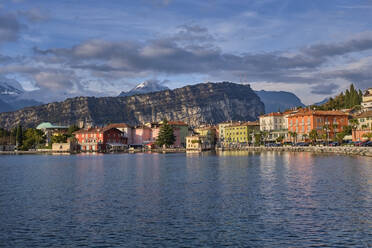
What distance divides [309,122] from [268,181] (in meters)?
108

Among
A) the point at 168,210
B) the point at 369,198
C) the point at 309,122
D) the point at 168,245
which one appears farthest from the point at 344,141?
the point at 168,245

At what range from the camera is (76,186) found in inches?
2063

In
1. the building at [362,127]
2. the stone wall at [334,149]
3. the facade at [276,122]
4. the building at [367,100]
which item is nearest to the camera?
the stone wall at [334,149]

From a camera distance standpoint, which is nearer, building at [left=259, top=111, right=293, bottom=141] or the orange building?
the orange building

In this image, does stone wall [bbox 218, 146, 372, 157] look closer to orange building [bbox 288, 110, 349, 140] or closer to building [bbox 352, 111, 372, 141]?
building [bbox 352, 111, 372, 141]

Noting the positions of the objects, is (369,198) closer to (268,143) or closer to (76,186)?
(76,186)

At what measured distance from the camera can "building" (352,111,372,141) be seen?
13012 cm

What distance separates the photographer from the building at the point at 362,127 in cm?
13012

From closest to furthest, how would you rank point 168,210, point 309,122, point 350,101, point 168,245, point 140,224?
point 168,245, point 140,224, point 168,210, point 309,122, point 350,101

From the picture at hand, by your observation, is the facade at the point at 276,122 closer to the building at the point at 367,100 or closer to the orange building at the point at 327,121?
the orange building at the point at 327,121

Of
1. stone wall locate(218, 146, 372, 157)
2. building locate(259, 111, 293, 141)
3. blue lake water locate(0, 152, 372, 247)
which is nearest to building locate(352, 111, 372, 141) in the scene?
stone wall locate(218, 146, 372, 157)

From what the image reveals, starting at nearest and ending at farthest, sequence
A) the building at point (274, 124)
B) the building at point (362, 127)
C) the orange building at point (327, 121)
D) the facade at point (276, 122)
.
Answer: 1. the building at point (362, 127)
2. the orange building at point (327, 121)
3. the building at point (274, 124)
4. the facade at point (276, 122)

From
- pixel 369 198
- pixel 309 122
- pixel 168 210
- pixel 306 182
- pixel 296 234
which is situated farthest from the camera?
pixel 309 122

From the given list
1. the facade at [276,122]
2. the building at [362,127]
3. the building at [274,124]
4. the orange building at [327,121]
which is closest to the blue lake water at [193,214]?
the building at [362,127]
